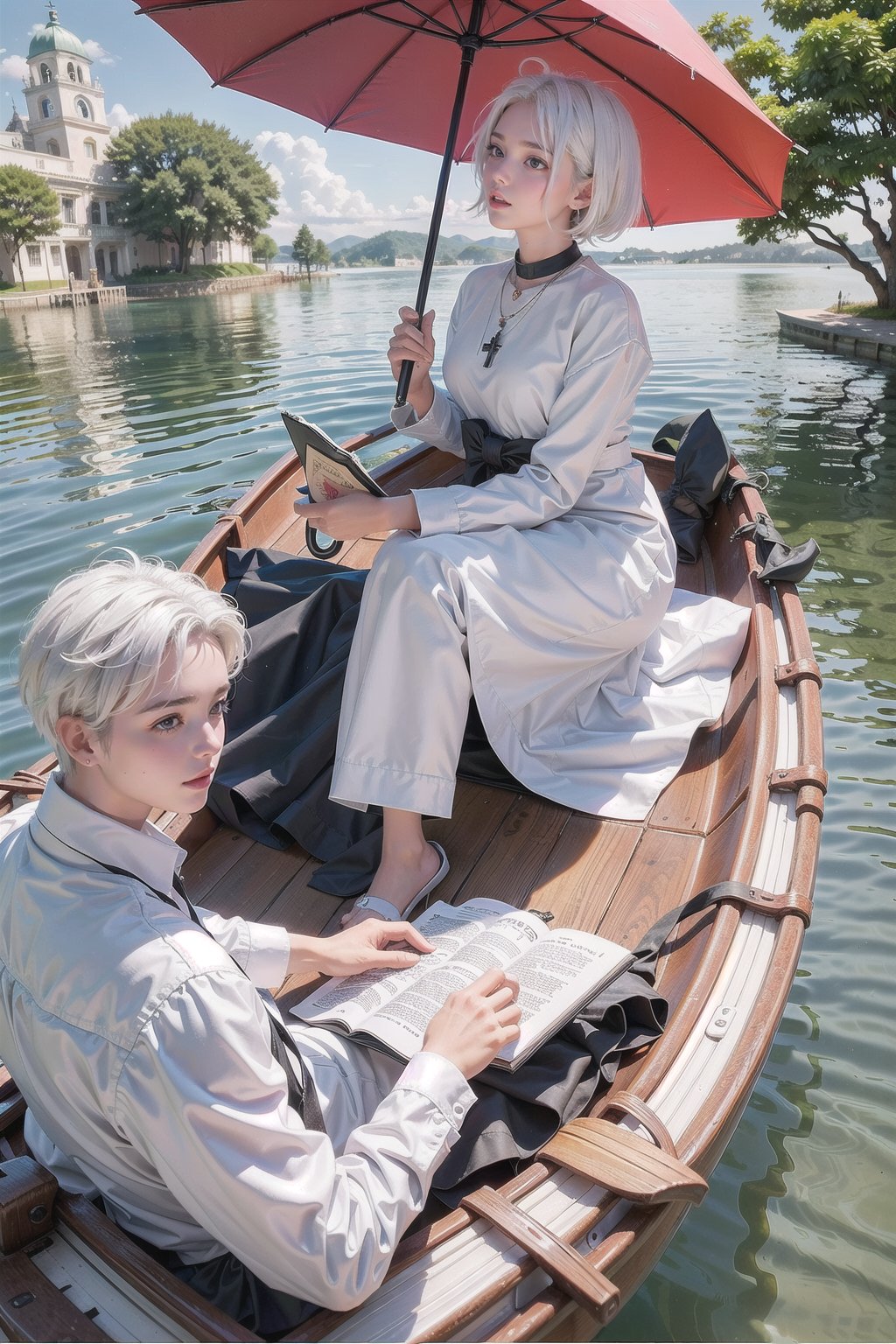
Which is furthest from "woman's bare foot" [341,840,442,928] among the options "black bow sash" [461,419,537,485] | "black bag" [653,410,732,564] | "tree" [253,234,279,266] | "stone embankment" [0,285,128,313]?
"tree" [253,234,279,266]

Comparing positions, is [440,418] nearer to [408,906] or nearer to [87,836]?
[408,906]

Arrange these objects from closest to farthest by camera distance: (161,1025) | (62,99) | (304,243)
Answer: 1. (161,1025)
2. (62,99)
3. (304,243)

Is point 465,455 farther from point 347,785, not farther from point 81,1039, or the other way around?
point 81,1039

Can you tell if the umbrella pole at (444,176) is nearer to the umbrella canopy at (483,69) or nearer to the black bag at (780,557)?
the umbrella canopy at (483,69)

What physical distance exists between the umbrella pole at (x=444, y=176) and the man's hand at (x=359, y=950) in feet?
5.04

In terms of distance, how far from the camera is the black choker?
2.65 m

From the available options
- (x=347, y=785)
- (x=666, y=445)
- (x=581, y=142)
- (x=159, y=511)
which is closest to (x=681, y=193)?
(x=581, y=142)

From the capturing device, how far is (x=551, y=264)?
265 centimetres

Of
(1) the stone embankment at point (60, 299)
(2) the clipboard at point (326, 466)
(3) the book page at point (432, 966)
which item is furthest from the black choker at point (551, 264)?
(1) the stone embankment at point (60, 299)

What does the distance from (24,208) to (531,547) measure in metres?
47.3

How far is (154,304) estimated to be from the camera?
132 feet

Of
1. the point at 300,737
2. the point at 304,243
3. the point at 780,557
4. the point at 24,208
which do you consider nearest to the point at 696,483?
the point at 780,557

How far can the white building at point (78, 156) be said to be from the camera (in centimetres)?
5566

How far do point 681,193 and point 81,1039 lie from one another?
2.94 meters
